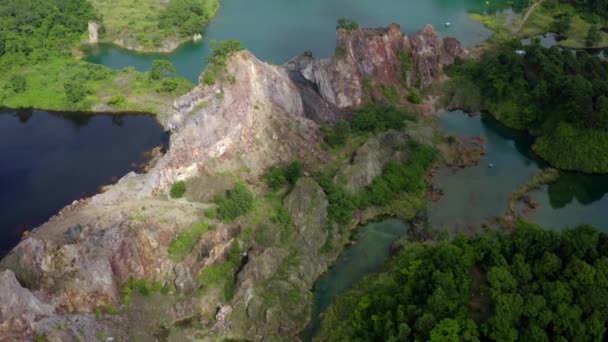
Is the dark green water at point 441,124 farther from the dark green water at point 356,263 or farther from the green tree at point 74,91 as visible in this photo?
the green tree at point 74,91

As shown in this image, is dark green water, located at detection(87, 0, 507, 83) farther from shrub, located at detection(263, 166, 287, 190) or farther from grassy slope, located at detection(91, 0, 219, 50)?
shrub, located at detection(263, 166, 287, 190)

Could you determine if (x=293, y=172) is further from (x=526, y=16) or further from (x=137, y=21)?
(x=526, y=16)

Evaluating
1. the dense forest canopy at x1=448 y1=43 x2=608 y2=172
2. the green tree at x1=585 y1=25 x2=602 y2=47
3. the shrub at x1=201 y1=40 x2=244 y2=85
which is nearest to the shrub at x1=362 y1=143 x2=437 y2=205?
the dense forest canopy at x1=448 y1=43 x2=608 y2=172

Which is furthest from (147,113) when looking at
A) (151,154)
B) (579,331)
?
(579,331)

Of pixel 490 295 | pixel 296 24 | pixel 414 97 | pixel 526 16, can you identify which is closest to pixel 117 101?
pixel 296 24

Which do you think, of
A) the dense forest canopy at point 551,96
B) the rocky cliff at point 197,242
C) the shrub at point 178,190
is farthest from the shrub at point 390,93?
the shrub at point 178,190

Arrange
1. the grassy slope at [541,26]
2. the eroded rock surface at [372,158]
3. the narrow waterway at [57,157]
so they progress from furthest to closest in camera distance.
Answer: the grassy slope at [541,26], the narrow waterway at [57,157], the eroded rock surface at [372,158]

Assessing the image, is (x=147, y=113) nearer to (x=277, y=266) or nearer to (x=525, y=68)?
(x=277, y=266)
